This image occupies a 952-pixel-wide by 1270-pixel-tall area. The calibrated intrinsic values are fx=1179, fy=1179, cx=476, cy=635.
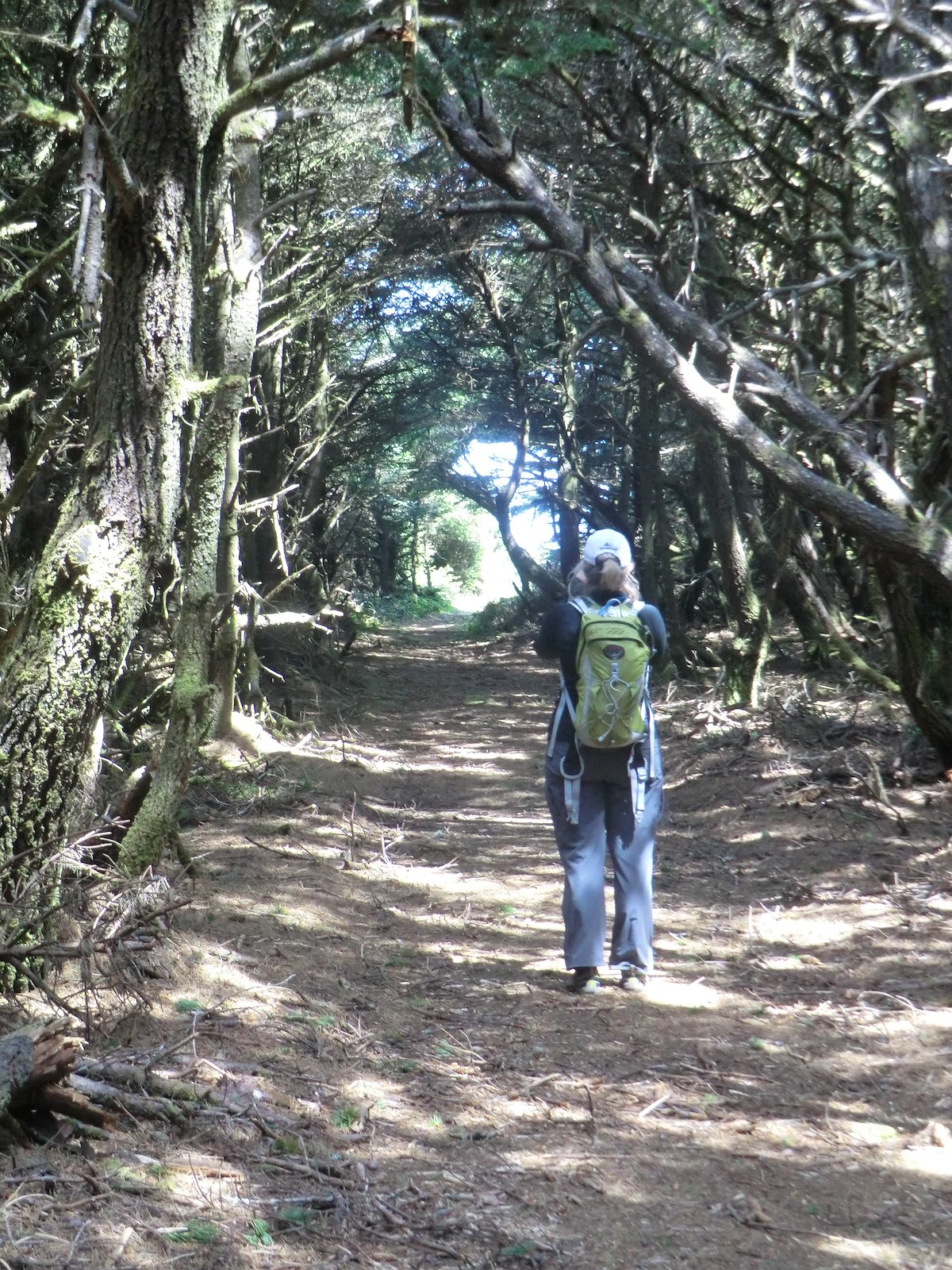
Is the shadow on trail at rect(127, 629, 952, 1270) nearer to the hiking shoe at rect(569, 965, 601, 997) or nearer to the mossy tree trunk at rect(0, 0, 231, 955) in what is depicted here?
the hiking shoe at rect(569, 965, 601, 997)

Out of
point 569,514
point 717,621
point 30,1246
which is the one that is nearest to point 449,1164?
point 30,1246

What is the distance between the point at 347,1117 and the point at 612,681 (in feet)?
7.99

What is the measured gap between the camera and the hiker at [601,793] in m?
5.98

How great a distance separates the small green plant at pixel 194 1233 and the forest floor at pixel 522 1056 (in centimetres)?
1

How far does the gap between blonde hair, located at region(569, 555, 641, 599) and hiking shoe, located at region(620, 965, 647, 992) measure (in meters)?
1.92

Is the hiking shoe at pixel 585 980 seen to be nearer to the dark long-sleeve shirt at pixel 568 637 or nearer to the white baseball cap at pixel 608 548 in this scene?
the dark long-sleeve shirt at pixel 568 637

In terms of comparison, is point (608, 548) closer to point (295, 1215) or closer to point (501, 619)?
point (295, 1215)

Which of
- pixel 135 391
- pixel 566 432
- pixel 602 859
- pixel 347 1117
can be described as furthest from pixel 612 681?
pixel 566 432

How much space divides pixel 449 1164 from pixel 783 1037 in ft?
6.52

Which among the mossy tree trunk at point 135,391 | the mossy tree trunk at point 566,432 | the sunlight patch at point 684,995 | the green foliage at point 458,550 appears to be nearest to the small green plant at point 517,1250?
the mossy tree trunk at point 135,391

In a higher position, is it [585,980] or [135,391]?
[135,391]

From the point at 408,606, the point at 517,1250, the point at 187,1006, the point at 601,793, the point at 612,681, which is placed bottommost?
the point at 517,1250

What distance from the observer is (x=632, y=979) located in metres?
6.04

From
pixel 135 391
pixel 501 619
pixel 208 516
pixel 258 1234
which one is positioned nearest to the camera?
pixel 258 1234
